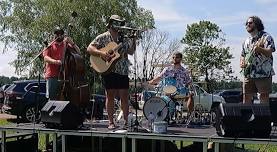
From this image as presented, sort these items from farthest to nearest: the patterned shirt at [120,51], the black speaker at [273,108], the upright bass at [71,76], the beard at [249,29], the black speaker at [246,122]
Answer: the upright bass at [71,76] → the black speaker at [273,108] → the patterned shirt at [120,51] → the beard at [249,29] → the black speaker at [246,122]

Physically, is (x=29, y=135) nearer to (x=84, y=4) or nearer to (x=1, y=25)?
(x=84, y=4)

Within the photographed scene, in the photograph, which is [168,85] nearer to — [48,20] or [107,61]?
[107,61]

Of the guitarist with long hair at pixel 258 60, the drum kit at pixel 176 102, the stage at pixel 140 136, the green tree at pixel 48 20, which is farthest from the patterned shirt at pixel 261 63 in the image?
the green tree at pixel 48 20

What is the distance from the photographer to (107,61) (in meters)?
7.34

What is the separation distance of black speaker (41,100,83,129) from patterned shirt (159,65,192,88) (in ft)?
7.78

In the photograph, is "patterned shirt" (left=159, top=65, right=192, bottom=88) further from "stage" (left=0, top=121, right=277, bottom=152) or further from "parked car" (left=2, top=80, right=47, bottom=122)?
"parked car" (left=2, top=80, right=47, bottom=122)

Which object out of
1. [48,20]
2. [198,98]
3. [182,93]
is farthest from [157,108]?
[48,20]

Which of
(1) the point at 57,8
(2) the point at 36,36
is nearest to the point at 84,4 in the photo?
(1) the point at 57,8

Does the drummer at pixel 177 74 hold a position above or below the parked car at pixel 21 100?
above

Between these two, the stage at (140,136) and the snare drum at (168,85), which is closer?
the stage at (140,136)

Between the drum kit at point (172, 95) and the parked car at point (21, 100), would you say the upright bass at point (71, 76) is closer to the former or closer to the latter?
the drum kit at point (172, 95)

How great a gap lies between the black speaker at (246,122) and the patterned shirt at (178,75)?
3.02 meters

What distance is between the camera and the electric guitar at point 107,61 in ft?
23.9

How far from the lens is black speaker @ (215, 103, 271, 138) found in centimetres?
619
